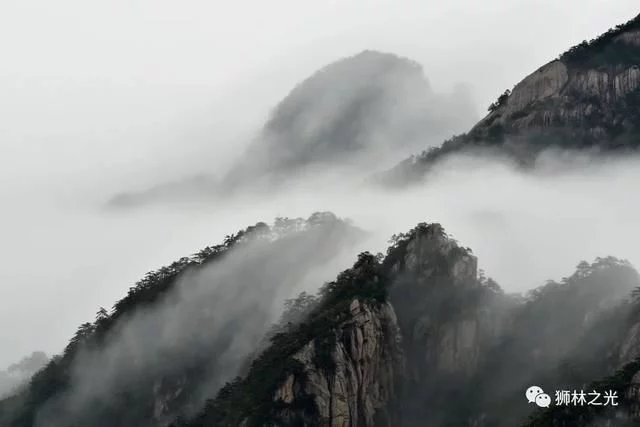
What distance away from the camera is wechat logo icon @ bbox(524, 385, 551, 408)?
88875 millimetres

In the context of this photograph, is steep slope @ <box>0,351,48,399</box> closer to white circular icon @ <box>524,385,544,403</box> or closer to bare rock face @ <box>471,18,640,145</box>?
bare rock face @ <box>471,18,640,145</box>

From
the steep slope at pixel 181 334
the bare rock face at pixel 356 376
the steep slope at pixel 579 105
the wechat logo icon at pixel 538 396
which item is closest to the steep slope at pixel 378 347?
the bare rock face at pixel 356 376

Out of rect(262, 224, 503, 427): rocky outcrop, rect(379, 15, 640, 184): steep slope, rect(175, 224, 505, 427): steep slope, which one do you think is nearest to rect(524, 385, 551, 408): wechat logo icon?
rect(262, 224, 503, 427): rocky outcrop

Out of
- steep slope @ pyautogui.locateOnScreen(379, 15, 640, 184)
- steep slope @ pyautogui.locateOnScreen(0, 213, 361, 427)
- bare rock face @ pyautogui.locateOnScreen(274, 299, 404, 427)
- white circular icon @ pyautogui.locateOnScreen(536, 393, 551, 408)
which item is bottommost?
white circular icon @ pyautogui.locateOnScreen(536, 393, 551, 408)

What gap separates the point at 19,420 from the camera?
442ft

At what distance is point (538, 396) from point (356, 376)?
58.4 ft

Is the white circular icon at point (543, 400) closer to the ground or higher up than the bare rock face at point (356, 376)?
closer to the ground

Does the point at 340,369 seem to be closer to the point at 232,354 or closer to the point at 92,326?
the point at 232,354

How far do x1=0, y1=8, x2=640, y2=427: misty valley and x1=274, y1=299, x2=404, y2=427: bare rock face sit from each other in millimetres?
170

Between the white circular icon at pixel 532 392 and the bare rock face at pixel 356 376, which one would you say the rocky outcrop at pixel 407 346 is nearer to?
the bare rock face at pixel 356 376

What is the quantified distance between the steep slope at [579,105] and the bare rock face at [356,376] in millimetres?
46188

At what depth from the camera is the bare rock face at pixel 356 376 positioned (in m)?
92.9

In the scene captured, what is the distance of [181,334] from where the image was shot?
417 ft

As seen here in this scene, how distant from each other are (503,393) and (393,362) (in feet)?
38.2
